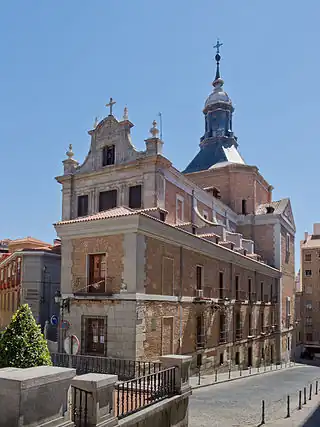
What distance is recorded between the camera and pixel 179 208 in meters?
31.3

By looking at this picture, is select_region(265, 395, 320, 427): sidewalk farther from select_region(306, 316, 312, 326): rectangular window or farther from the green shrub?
select_region(306, 316, 312, 326): rectangular window

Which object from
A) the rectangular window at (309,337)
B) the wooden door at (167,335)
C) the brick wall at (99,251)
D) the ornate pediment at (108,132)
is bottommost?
the rectangular window at (309,337)

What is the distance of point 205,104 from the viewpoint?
164ft

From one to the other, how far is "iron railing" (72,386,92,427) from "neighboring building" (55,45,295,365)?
10.1 metres

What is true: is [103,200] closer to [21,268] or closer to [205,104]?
[21,268]

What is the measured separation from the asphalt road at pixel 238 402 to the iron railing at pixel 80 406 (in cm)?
592

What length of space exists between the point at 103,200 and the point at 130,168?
3.29m

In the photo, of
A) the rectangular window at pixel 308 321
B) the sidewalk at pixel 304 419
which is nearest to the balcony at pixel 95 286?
the sidewalk at pixel 304 419

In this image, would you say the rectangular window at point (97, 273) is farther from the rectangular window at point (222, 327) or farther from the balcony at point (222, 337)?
the balcony at point (222, 337)

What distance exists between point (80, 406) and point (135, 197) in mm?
21845

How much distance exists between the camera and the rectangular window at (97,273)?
19172 mm

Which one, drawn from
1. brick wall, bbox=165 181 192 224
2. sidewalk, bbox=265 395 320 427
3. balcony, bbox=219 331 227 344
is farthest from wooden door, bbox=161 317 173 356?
brick wall, bbox=165 181 192 224

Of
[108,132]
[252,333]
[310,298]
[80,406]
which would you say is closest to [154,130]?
[108,132]

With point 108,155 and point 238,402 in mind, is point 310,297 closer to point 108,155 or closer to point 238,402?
point 108,155
